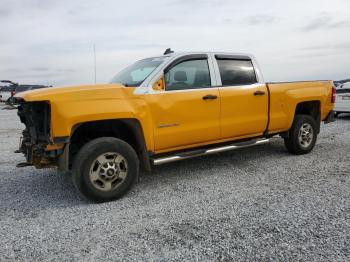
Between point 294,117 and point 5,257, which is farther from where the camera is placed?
point 294,117

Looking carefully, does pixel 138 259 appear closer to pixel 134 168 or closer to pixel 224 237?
pixel 224 237

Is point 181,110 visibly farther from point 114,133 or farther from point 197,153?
point 114,133

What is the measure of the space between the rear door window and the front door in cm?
31

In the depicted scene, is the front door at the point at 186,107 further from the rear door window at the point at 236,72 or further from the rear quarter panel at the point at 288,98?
the rear quarter panel at the point at 288,98

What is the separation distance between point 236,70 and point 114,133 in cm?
227

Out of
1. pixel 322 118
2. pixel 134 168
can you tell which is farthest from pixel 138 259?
pixel 322 118

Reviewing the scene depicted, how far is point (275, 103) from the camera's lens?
6051mm

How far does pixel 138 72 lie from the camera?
17.3 ft

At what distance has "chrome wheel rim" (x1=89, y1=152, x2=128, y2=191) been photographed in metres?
4.31

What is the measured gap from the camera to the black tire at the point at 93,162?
418cm

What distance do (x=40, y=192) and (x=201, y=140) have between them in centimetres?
241

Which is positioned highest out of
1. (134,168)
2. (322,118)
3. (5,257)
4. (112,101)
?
(112,101)

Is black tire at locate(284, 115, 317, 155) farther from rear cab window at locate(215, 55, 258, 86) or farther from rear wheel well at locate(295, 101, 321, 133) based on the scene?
rear cab window at locate(215, 55, 258, 86)

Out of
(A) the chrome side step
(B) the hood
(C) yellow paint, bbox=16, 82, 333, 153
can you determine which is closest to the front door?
(C) yellow paint, bbox=16, 82, 333, 153
